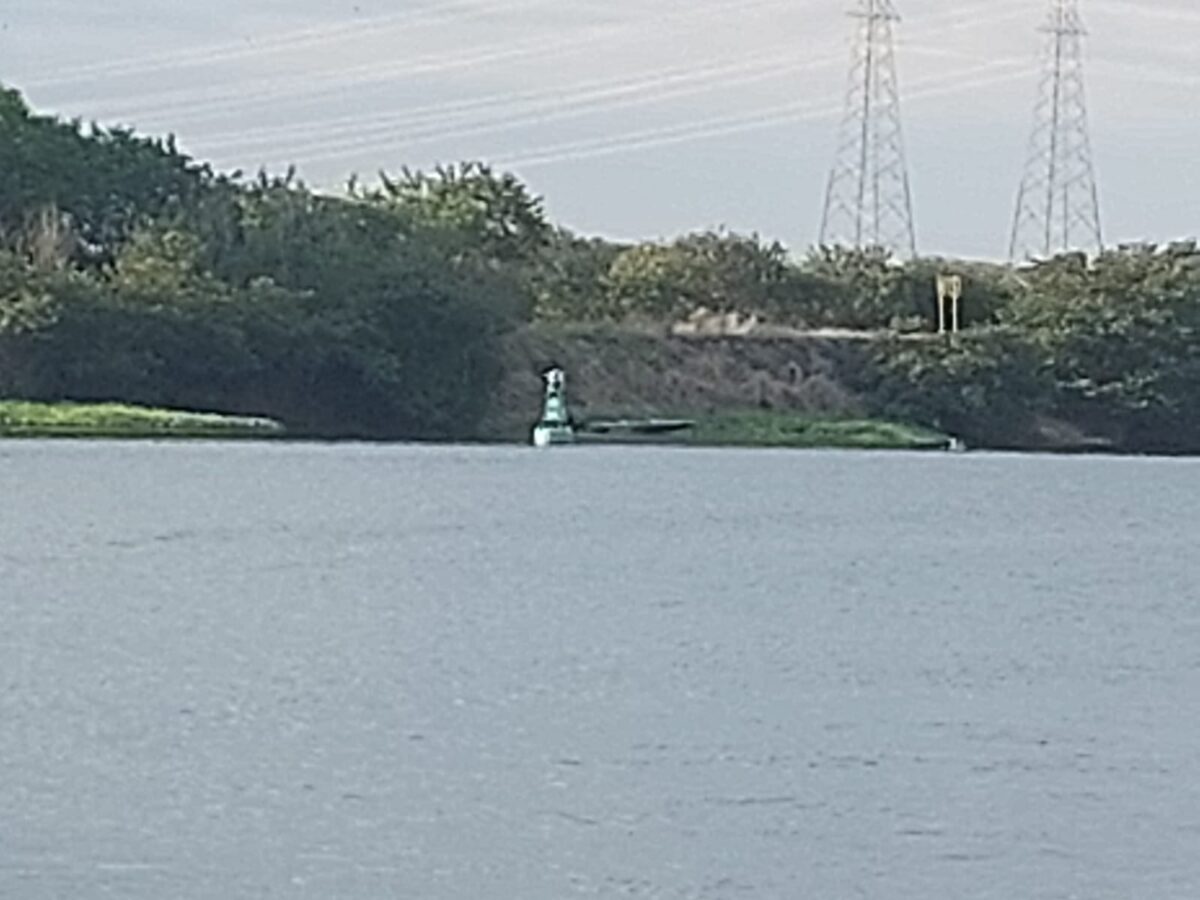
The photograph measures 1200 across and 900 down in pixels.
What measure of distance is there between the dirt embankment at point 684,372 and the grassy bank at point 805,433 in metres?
0.28

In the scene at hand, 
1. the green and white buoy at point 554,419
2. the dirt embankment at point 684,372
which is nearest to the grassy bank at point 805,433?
the dirt embankment at point 684,372

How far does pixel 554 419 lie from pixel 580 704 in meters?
45.4

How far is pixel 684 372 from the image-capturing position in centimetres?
7394

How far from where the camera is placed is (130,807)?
717 inches

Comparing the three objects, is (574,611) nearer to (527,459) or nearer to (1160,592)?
(1160,592)

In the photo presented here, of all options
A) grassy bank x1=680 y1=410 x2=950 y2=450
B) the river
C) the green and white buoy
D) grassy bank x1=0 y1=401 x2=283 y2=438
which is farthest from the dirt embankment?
the river

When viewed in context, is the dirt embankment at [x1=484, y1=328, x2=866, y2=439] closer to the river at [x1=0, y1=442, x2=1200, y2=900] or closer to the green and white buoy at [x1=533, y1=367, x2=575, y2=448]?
the green and white buoy at [x1=533, y1=367, x2=575, y2=448]

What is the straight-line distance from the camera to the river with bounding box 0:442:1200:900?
56.5 ft

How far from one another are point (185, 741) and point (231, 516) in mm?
20272

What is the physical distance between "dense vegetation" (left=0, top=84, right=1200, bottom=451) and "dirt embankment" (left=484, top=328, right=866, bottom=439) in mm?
894

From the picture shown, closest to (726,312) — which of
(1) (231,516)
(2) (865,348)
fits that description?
(2) (865,348)

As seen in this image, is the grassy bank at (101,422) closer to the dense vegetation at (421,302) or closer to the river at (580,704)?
the dense vegetation at (421,302)

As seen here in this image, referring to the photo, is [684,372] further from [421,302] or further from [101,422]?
[101,422]

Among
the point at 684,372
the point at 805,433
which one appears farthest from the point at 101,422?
the point at 805,433
